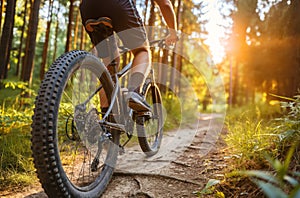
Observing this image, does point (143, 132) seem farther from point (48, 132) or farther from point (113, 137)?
point (48, 132)

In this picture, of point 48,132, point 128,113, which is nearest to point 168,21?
point 128,113

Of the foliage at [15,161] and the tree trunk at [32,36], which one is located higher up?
the tree trunk at [32,36]

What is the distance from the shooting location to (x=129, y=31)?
98.9 inches

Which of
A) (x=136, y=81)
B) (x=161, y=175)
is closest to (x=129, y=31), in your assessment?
(x=136, y=81)

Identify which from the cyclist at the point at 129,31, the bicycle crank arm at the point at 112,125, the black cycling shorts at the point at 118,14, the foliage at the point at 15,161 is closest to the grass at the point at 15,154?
the foliage at the point at 15,161

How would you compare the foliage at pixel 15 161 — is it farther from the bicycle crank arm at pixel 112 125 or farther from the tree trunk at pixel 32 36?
the tree trunk at pixel 32 36

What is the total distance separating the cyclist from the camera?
240 cm

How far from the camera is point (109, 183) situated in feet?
8.30

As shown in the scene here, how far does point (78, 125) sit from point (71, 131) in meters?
0.19

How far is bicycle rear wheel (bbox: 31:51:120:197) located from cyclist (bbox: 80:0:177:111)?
Answer: 0.91 feet

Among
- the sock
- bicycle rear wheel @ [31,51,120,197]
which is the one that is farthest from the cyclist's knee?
bicycle rear wheel @ [31,51,120,197]

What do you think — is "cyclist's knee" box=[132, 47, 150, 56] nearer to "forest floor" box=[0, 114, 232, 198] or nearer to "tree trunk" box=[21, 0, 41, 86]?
"forest floor" box=[0, 114, 232, 198]

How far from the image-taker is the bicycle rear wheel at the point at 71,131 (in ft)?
5.02

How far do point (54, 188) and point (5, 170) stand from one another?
1515 millimetres
